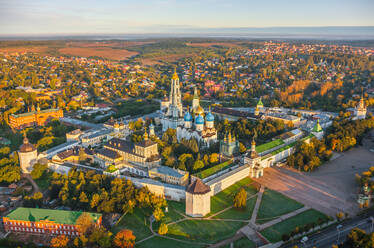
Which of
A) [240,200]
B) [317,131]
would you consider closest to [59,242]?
[240,200]

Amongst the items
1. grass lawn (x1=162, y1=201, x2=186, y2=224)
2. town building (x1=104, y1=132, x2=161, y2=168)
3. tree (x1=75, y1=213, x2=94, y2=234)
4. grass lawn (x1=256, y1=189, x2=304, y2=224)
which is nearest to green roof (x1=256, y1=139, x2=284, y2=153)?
grass lawn (x1=256, y1=189, x2=304, y2=224)

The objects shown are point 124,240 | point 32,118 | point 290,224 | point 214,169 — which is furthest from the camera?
point 32,118

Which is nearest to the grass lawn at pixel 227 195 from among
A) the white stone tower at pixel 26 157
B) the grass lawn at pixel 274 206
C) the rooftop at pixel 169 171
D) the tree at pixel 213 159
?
the grass lawn at pixel 274 206

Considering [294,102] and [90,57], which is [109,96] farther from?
[90,57]

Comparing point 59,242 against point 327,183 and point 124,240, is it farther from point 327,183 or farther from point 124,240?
point 327,183

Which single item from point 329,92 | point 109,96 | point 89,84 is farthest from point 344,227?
point 89,84

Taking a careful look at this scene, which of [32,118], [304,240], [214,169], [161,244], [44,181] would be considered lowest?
[161,244]
